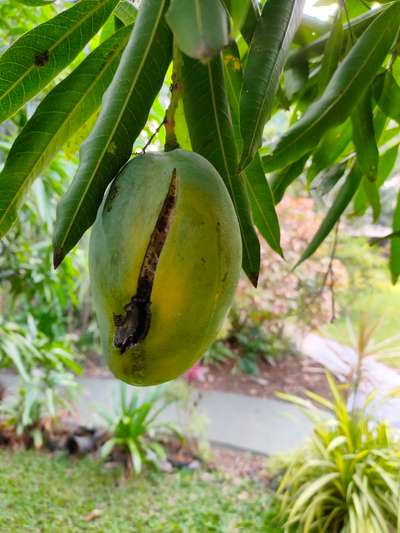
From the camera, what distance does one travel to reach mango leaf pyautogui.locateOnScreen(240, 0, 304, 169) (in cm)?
42

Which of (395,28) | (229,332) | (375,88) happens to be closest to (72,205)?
(395,28)

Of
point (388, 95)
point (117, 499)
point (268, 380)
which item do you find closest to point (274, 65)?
point (388, 95)

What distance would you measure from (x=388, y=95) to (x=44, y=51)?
A: 453 mm

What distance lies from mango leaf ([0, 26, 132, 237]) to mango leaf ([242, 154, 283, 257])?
0.58ft

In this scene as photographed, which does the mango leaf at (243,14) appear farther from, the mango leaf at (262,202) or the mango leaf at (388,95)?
the mango leaf at (388,95)

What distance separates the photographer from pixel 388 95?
0.72 meters

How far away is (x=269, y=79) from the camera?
431 mm

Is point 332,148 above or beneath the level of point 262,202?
above

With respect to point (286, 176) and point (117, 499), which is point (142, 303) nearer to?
point (286, 176)

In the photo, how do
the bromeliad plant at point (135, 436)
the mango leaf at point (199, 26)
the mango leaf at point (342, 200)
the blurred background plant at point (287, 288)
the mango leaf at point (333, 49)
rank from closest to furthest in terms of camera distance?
the mango leaf at point (199, 26)
the mango leaf at point (333, 49)
the mango leaf at point (342, 200)
the bromeliad plant at point (135, 436)
the blurred background plant at point (287, 288)

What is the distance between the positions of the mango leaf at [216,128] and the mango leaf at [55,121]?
11 centimetres

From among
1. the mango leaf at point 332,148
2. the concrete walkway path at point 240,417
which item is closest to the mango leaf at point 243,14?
the mango leaf at point 332,148

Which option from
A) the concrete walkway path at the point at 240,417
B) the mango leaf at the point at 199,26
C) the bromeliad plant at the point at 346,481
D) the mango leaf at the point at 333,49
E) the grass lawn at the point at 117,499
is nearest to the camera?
the mango leaf at the point at 199,26

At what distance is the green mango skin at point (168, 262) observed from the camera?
0.38 m
